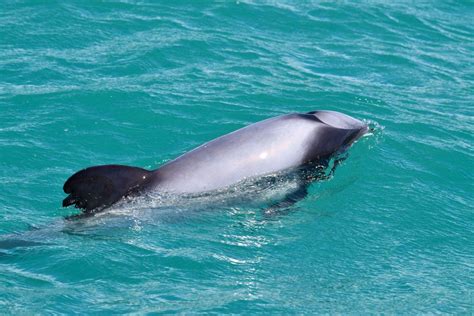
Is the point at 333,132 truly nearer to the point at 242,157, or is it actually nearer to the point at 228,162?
the point at 242,157

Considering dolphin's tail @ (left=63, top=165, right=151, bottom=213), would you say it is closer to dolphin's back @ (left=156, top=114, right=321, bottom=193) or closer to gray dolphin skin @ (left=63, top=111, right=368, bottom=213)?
gray dolphin skin @ (left=63, top=111, right=368, bottom=213)

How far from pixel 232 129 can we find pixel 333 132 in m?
2.51

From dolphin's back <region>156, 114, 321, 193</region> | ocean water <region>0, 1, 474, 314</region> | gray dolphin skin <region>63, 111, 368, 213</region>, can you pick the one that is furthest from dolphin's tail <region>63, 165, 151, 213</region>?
dolphin's back <region>156, 114, 321, 193</region>

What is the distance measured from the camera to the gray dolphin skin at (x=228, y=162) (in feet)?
39.8

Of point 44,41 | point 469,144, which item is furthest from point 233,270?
point 44,41

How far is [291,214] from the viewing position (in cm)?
1283

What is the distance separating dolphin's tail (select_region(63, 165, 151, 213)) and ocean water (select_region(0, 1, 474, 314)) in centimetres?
24

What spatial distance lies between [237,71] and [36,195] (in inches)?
262

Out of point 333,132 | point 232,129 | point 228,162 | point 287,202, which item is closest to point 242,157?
point 228,162

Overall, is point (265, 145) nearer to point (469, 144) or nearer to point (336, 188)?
point (336, 188)

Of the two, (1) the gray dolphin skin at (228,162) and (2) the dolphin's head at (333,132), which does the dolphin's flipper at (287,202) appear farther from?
(2) the dolphin's head at (333,132)

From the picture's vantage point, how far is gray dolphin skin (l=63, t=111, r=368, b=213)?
1213cm

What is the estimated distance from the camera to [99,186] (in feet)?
39.7

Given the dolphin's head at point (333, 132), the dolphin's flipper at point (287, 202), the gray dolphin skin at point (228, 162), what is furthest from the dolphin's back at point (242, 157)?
the dolphin's flipper at point (287, 202)
